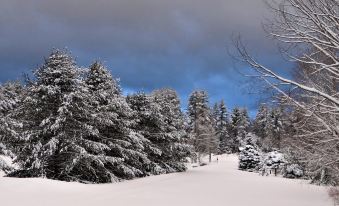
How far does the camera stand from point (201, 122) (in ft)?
260

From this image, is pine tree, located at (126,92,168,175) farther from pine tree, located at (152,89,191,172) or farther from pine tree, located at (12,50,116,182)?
pine tree, located at (12,50,116,182)

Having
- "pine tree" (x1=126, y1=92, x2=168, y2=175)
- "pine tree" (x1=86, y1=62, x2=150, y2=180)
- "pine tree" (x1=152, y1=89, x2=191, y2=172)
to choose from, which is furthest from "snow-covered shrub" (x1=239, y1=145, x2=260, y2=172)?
"pine tree" (x1=86, y1=62, x2=150, y2=180)

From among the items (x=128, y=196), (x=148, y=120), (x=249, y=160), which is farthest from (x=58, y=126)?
(x=249, y=160)

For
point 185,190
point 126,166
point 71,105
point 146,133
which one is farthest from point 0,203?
point 146,133

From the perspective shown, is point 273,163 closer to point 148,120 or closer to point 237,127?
point 148,120

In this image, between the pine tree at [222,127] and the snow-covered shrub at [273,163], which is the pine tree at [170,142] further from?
the pine tree at [222,127]

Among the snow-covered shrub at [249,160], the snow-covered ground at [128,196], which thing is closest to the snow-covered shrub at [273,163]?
the snow-covered shrub at [249,160]

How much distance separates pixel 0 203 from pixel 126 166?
552 inches

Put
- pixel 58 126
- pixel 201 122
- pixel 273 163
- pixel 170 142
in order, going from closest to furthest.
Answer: pixel 58 126, pixel 170 142, pixel 273 163, pixel 201 122

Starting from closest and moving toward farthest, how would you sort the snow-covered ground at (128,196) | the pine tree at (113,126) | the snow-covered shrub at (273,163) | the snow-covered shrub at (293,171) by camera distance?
the snow-covered ground at (128,196) < the pine tree at (113,126) < the snow-covered shrub at (293,171) < the snow-covered shrub at (273,163)

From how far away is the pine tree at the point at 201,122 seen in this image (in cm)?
7538

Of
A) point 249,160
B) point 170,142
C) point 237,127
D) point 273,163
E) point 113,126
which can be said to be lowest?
point 113,126

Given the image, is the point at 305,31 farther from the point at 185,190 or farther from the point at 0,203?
the point at 185,190

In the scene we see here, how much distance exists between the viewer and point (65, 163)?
77.4ft
